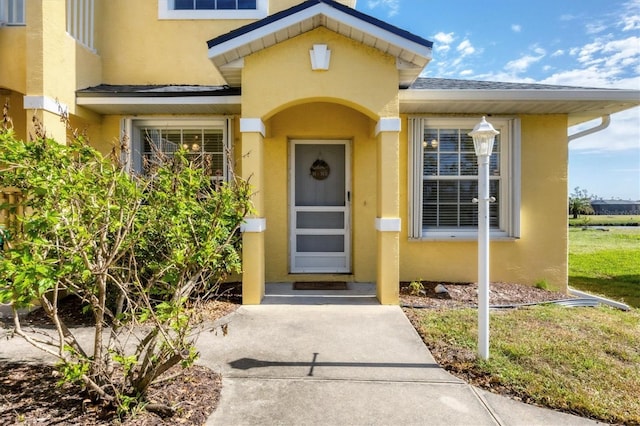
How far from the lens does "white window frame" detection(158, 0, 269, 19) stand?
7777 millimetres

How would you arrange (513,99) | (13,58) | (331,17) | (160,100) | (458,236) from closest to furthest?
(331,17), (13,58), (513,99), (160,100), (458,236)

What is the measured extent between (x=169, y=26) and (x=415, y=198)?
6.22 m

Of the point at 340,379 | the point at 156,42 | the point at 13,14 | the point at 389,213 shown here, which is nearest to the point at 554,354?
the point at 340,379

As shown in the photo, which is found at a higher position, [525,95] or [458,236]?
[525,95]

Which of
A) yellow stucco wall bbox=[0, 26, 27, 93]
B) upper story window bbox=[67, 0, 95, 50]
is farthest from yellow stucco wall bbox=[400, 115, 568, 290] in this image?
yellow stucco wall bbox=[0, 26, 27, 93]

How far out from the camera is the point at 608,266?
1115cm

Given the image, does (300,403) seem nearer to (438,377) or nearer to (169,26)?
(438,377)

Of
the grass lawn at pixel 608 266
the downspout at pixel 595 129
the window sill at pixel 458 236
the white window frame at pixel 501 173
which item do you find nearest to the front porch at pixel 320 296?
the window sill at pixel 458 236

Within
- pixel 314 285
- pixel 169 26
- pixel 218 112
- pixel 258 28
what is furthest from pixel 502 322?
pixel 169 26

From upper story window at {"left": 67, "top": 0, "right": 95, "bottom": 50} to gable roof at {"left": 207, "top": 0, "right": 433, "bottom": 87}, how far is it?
125 inches

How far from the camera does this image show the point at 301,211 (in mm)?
→ 7359

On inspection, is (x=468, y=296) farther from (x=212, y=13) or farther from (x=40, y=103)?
(x=212, y=13)

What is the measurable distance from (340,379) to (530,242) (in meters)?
5.40

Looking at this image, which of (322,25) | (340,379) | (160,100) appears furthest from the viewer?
(160,100)
